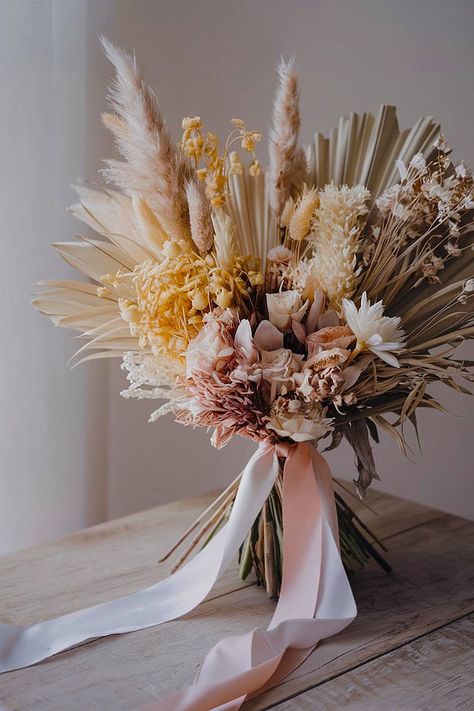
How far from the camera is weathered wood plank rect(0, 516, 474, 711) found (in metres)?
0.74

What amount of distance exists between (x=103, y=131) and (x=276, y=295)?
0.70 m

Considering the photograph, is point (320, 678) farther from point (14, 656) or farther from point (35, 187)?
point (35, 187)

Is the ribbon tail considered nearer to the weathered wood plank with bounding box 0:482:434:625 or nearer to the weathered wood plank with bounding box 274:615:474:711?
the weathered wood plank with bounding box 0:482:434:625

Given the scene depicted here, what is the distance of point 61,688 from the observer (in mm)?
749

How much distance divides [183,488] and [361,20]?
97 cm

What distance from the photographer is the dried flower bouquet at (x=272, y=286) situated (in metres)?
0.80

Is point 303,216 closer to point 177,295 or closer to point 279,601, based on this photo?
point 177,295

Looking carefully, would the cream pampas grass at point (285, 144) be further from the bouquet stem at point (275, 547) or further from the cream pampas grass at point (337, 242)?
the bouquet stem at point (275, 547)

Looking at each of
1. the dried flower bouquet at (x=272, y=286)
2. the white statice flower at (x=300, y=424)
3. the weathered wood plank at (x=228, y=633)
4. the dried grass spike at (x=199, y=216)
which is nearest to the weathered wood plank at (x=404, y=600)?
the weathered wood plank at (x=228, y=633)

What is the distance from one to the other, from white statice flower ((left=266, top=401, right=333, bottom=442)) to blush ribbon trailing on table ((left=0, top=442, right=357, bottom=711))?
0.07 m

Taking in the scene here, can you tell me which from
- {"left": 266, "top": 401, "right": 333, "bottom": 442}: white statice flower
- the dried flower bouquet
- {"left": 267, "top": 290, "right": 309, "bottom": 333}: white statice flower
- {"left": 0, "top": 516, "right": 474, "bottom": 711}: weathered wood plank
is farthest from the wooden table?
{"left": 267, "top": 290, "right": 309, "bottom": 333}: white statice flower

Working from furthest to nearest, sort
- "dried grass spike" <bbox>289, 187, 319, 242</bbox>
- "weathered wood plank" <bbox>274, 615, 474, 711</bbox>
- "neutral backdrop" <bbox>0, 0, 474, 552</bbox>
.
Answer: "neutral backdrop" <bbox>0, 0, 474, 552</bbox>, "dried grass spike" <bbox>289, 187, 319, 242</bbox>, "weathered wood plank" <bbox>274, 615, 474, 711</bbox>

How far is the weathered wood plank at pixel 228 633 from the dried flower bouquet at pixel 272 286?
10cm

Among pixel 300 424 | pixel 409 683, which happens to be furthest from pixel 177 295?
pixel 409 683
